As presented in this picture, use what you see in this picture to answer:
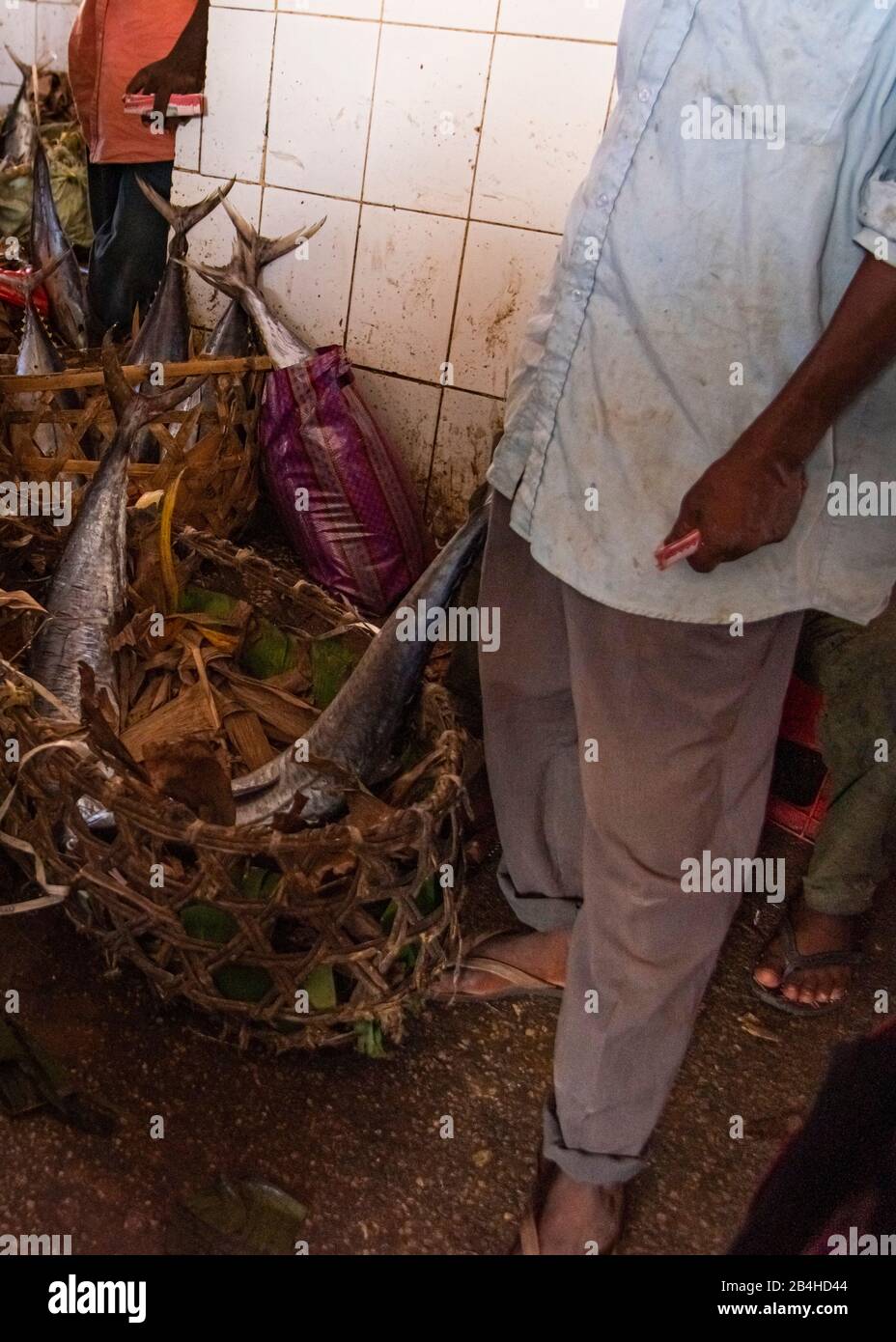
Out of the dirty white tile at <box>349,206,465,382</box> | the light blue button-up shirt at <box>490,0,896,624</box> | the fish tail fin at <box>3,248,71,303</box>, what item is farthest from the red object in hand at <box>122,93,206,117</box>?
the light blue button-up shirt at <box>490,0,896,624</box>

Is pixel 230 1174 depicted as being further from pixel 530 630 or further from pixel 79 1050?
pixel 530 630

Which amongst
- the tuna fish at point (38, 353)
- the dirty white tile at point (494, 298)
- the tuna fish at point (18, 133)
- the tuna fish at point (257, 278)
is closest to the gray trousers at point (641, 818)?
the dirty white tile at point (494, 298)

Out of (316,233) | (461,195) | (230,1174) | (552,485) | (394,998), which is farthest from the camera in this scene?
(316,233)

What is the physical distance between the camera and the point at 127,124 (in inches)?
137

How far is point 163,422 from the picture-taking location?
264cm

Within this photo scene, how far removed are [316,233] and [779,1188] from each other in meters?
2.91

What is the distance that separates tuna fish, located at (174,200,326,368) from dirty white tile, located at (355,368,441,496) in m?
0.26

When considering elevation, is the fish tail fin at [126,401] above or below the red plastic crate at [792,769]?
above

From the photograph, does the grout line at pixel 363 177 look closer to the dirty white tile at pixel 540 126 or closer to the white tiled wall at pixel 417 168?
the white tiled wall at pixel 417 168

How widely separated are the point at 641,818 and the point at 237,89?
3.00m

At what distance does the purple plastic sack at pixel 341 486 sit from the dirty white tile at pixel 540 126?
2.18 feet

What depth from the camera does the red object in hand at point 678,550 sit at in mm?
1185

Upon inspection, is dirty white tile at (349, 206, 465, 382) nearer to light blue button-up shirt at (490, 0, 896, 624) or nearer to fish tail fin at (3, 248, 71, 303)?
fish tail fin at (3, 248, 71, 303)

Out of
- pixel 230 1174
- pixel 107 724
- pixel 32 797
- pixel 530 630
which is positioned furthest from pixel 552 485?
pixel 230 1174
